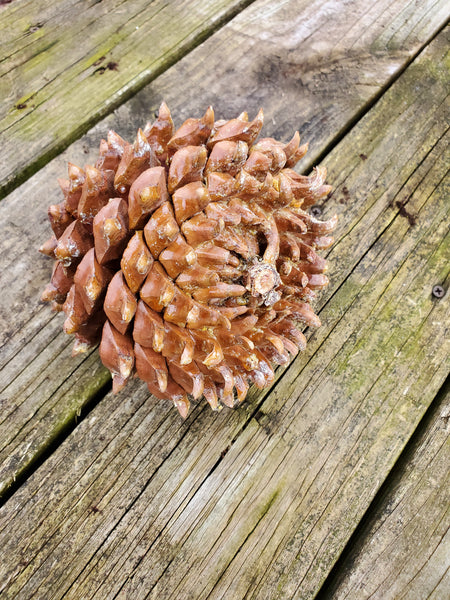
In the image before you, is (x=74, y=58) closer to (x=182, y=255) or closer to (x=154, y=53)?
(x=154, y=53)

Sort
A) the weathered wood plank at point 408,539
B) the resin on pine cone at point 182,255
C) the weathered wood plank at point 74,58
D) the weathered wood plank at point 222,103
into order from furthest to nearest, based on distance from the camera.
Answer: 1. the weathered wood plank at point 74,58
2. the weathered wood plank at point 222,103
3. the weathered wood plank at point 408,539
4. the resin on pine cone at point 182,255

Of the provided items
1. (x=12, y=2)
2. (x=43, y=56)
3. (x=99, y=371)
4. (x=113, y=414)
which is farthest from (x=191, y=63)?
(x=113, y=414)

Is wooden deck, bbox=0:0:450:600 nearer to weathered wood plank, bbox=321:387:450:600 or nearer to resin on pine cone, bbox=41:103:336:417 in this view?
weathered wood plank, bbox=321:387:450:600

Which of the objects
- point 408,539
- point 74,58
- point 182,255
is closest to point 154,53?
point 74,58

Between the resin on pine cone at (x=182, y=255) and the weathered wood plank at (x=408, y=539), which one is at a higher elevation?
the resin on pine cone at (x=182, y=255)

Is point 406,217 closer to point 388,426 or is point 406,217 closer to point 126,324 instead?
point 388,426

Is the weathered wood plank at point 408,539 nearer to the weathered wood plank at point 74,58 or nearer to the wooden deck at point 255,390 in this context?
the wooden deck at point 255,390

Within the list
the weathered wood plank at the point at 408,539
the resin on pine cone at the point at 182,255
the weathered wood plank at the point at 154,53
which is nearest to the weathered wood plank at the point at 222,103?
the weathered wood plank at the point at 154,53

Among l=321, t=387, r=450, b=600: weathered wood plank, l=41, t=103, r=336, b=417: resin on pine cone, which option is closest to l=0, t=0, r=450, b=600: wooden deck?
l=321, t=387, r=450, b=600: weathered wood plank
